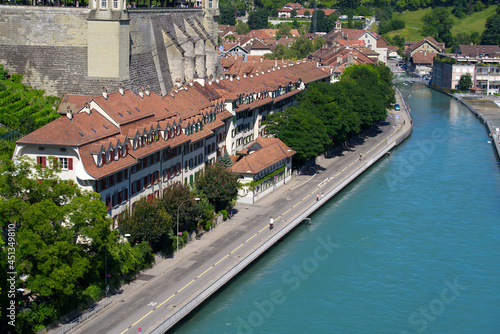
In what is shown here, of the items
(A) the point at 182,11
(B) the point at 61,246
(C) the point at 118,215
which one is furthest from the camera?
(A) the point at 182,11

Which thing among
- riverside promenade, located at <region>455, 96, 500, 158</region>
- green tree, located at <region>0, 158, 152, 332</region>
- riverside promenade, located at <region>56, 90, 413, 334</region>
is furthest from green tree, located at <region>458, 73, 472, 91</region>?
green tree, located at <region>0, 158, 152, 332</region>

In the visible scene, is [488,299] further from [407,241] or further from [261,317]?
[261,317]

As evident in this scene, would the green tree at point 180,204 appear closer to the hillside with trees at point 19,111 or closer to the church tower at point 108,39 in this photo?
the hillside with trees at point 19,111

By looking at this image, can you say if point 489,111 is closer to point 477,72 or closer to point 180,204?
point 477,72

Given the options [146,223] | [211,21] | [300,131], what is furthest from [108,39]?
[211,21]

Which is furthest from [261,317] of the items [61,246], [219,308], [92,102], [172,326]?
[92,102]

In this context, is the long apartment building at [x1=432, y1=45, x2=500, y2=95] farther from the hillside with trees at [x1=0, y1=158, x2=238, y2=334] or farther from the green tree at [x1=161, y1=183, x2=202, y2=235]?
the hillside with trees at [x1=0, y1=158, x2=238, y2=334]
